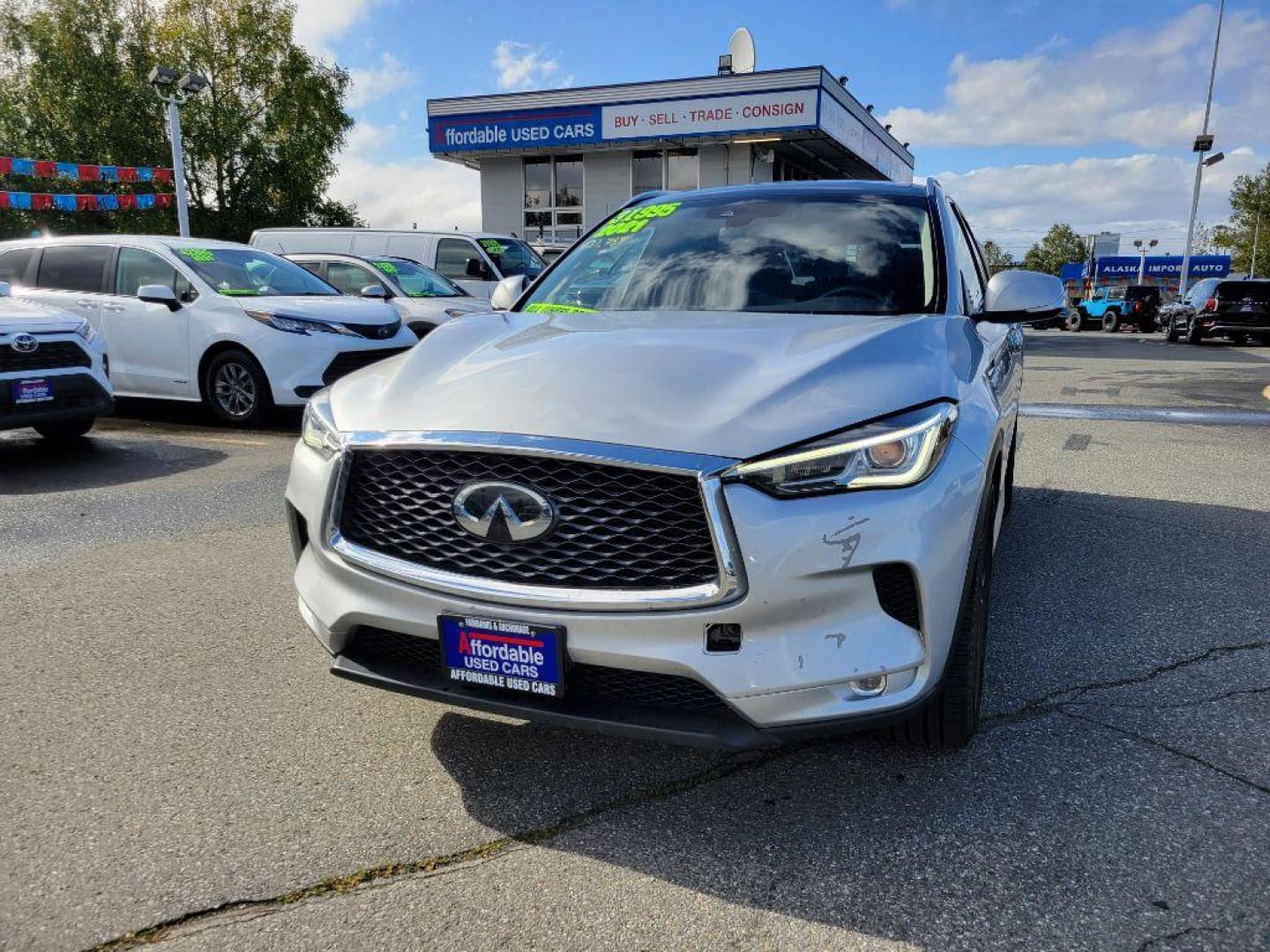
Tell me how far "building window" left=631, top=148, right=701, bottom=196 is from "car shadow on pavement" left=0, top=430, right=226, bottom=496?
20863mm

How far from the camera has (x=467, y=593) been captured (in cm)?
212

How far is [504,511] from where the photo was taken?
209 centimetres

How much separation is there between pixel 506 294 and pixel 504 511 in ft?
6.35

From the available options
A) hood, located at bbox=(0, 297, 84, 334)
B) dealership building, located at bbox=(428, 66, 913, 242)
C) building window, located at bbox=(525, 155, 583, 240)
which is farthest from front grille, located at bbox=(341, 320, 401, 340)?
building window, located at bbox=(525, 155, 583, 240)

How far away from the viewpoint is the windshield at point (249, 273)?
842 cm

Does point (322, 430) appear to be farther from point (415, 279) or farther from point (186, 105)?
point (186, 105)

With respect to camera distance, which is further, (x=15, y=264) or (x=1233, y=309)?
(x=1233, y=309)

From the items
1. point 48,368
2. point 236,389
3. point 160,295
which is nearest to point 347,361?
point 236,389

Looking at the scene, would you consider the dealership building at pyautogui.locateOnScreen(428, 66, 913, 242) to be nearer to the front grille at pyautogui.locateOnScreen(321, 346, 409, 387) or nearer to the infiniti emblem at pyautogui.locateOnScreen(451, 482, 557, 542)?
the front grille at pyautogui.locateOnScreen(321, 346, 409, 387)

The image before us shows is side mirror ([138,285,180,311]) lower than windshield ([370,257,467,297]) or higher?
lower

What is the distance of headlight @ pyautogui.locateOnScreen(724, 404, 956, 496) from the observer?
1.98 meters

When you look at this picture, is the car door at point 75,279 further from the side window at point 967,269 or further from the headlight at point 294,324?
the side window at point 967,269

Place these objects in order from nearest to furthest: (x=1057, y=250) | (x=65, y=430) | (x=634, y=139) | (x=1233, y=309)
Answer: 1. (x=65, y=430)
2. (x=1233, y=309)
3. (x=634, y=139)
4. (x=1057, y=250)

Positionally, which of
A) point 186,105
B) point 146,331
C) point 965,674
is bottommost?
point 965,674
